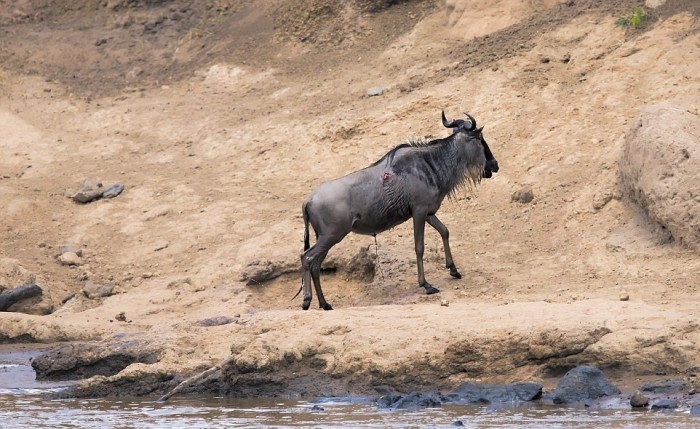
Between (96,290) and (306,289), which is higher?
(306,289)

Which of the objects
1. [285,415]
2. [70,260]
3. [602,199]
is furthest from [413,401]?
[70,260]

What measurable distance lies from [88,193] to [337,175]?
3.81 meters

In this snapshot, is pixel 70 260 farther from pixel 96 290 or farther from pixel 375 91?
pixel 375 91

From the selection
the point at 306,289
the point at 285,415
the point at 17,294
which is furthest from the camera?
the point at 17,294

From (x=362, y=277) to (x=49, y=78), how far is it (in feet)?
36.0

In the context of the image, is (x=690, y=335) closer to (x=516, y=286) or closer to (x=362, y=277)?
(x=516, y=286)

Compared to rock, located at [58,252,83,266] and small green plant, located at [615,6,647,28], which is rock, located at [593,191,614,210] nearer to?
small green plant, located at [615,6,647,28]

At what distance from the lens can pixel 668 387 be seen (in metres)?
10.8

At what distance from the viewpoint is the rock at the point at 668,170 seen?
564 inches

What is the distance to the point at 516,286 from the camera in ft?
48.7

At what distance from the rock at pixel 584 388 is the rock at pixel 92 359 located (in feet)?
12.6

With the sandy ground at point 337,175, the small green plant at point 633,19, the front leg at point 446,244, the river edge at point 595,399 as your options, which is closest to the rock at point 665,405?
the river edge at point 595,399

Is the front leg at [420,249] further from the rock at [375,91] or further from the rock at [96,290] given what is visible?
→ the rock at [375,91]

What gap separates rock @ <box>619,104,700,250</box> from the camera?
14328 millimetres
